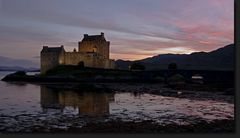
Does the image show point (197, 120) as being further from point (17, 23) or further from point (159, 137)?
point (17, 23)

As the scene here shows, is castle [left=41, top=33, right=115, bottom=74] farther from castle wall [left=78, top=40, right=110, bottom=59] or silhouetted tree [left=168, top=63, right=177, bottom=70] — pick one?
silhouetted tree [left=168, top=63, right=177, bottom=70]

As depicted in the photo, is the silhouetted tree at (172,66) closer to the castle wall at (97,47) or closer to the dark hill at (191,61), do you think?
the dark hill at (191,61)

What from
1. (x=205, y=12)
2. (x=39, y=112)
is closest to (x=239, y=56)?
(x=205, y=12)

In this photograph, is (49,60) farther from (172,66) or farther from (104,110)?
(172,66)

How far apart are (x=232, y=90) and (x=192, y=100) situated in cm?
151

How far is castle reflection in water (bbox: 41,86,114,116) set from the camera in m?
6.25

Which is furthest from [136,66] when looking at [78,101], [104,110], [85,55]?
[78,101]

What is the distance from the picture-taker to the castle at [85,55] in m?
6.32

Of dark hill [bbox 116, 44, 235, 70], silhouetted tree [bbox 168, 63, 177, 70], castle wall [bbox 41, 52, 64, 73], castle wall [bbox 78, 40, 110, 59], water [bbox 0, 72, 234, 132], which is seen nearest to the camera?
water [bbox 0, 72, 234, 132]

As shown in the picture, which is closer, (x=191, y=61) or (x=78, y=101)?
(x=191, y=61)

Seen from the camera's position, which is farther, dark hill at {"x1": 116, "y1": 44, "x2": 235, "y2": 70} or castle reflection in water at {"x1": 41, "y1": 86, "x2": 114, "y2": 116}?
castle reflection in water at {"x1": 41, "y1": 86, "x2": 114, "y2": 116}

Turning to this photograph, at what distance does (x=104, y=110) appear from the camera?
20.6ft

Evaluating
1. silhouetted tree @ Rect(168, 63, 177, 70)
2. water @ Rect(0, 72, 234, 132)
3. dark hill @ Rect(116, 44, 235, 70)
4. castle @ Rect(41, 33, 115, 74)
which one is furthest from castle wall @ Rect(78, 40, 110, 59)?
silhouetted tree @ Rect(168, 63, 177, 70)

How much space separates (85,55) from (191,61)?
2.06 m
